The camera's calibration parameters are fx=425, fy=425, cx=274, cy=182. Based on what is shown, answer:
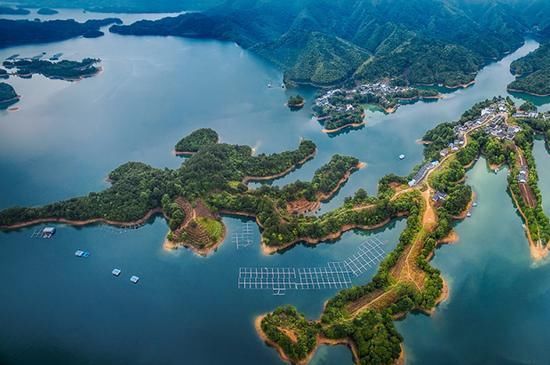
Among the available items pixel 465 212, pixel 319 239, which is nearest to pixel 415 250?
pixel 319 239

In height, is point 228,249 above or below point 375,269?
below

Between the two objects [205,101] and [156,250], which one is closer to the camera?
[156,250]

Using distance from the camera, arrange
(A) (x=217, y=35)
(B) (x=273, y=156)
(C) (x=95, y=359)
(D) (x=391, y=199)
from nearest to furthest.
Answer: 1. (C) (x=95, y=359)
2. (D) (x=391, y=199)
3. (B) (x=273, y=156)
4. (A) (x=217, y=35)

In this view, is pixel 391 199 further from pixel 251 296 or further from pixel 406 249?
pixel 251 296

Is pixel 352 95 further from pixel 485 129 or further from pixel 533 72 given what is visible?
pixel 533 72

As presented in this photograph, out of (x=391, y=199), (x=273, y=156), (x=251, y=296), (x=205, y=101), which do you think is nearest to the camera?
(x=251, y=296)

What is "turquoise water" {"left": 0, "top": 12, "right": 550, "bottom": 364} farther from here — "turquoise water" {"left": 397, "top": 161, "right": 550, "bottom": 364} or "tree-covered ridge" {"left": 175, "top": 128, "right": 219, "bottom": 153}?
"tree-covered ridge" {"left": 175, "top": 128, "right": 219, "bottom": 153}

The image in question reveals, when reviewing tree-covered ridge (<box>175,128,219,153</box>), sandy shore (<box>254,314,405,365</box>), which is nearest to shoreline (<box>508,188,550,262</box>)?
sandy shore (<box>254,314,405,365</box>)

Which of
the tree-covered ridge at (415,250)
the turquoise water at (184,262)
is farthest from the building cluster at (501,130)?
the turquoise water at (184,262)

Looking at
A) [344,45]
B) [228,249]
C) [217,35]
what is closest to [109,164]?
[228,249]
